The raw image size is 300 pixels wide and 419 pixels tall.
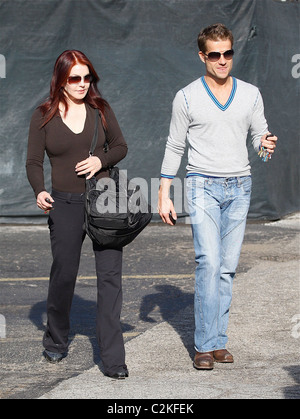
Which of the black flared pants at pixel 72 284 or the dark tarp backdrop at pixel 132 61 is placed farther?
the dark tarp backdrop at pixel 132 61

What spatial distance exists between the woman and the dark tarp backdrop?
5724 millimetres

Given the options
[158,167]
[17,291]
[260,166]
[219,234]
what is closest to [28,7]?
[158,167]

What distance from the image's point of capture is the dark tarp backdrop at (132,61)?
11352 mm

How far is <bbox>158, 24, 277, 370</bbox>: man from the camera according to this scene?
17.7ft

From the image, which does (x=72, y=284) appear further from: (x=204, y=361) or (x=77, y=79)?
(x=77, y=79)

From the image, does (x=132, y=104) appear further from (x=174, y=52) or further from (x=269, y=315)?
(x=269, y=315)

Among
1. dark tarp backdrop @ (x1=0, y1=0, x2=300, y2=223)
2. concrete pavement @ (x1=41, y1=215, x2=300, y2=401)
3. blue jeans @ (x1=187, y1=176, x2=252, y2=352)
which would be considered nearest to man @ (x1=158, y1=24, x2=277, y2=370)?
blue jeans @ (x1=187, y1=176, x2=252, y2=352)

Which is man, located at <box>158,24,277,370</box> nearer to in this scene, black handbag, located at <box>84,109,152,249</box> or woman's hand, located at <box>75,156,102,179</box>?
black handbag, located at <box>84,109,152,249</box>

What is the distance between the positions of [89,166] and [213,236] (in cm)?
85

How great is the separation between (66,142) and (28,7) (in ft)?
20.8

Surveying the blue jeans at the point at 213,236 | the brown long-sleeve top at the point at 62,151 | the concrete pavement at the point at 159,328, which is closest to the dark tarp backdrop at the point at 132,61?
the concrete pavement at the point at 159,328

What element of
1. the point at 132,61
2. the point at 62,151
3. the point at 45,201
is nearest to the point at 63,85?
the point at 62,151

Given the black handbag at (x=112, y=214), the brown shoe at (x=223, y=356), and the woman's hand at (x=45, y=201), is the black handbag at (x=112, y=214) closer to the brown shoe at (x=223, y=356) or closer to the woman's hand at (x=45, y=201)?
the woman's hand at (x=45, y=201)

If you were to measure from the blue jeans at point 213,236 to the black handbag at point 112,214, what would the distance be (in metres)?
0.36
